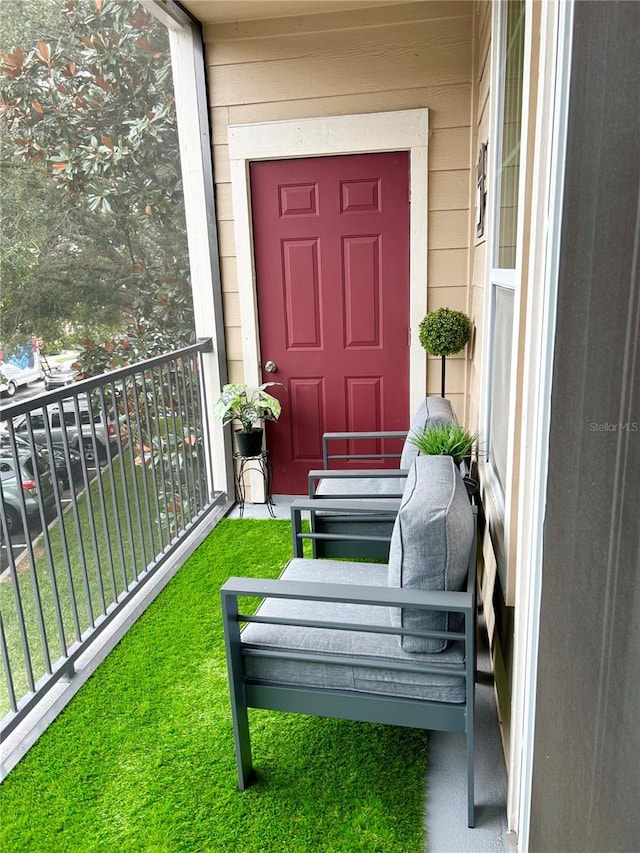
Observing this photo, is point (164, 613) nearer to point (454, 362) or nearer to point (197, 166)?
point (454, 362)

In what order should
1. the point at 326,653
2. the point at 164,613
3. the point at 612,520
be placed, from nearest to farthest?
the point at 612,520 < the point at 326,653 < the point at 164,613

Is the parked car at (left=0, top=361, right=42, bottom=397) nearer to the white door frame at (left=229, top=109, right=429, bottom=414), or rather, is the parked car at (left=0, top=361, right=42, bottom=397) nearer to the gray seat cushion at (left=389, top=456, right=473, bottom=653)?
the white door frame at (left=229, top=109, right=429, bottom=414)

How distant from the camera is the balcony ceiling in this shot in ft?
10.7

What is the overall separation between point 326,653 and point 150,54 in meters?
3.90

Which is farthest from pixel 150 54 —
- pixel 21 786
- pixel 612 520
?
pixel 612 520

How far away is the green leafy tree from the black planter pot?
3.33 feet

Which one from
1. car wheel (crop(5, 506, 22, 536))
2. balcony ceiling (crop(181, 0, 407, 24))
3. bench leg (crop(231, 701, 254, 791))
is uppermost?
balcony ceiling (crop(181, 0, 407, 24))

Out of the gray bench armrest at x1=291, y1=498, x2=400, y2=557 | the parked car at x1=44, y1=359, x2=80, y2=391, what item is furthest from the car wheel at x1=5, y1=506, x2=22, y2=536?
the gray bench armrest at x1=291, y1=498, x2=400, y2=557

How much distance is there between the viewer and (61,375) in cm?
363

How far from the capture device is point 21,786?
1.81 meters

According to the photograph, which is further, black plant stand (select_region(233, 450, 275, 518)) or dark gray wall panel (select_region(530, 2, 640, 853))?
black plant stand (select_region(233, 450, 275, 518))

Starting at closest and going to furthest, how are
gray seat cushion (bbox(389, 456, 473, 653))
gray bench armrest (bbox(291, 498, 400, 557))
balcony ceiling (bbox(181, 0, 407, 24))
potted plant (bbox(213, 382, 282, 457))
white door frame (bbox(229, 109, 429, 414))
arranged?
gray seat cushion (bbox(389, 456, 473, 653)) < gray bench armrest (bbox(291, 498, 400, 557)) < balcony ceiling (bbox(181, 0, 407, 24)) < white door frame (bbox(229, 109, 429, 414)) < potted plant (bbox(213, 382, 282, 457))

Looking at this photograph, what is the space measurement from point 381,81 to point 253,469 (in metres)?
2.47

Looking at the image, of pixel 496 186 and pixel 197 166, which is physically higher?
pixel 197 166
